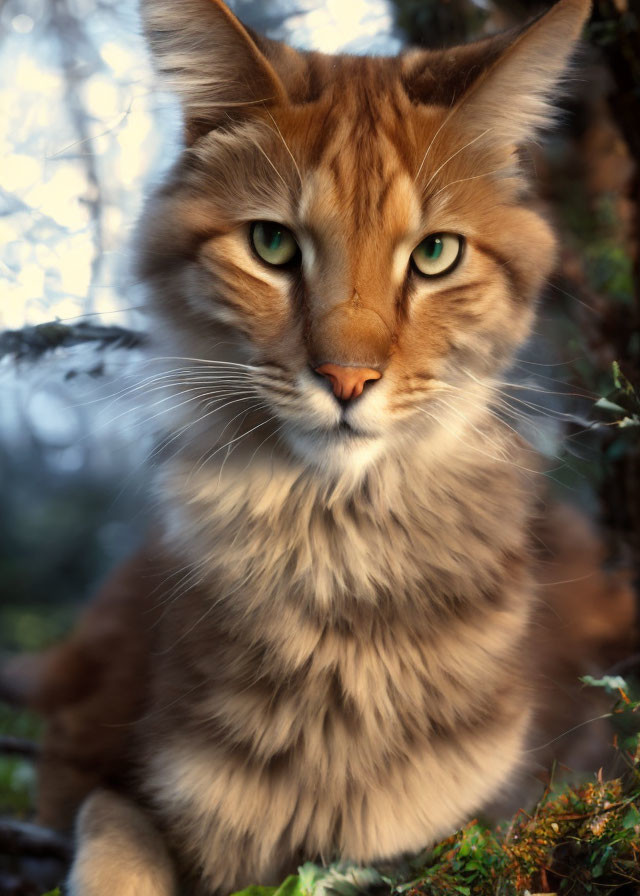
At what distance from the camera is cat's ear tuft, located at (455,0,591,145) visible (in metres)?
1.23

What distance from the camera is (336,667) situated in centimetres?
136

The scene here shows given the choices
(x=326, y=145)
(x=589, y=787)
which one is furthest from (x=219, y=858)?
(x=326, y=145)

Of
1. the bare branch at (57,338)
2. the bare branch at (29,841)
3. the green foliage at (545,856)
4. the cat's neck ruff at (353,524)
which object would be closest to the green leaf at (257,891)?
the green foliage at (545,856)

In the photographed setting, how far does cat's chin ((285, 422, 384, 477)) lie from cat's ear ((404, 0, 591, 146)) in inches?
22.1

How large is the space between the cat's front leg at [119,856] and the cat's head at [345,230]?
692 millimetres

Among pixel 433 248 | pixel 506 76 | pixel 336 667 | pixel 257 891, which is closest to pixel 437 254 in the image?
pixel 433 248

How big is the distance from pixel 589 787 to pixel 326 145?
1123 millimetres

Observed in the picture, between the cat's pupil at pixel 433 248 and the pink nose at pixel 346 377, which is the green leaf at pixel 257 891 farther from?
the cat's pupil at pixel 433 248

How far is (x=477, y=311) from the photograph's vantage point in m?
1.31

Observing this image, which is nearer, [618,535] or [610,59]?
[610,59]

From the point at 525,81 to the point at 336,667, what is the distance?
1.03m

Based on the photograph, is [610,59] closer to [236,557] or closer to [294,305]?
[294,305]

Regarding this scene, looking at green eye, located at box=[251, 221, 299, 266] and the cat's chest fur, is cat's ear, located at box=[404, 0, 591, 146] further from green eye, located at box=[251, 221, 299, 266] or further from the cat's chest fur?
the cat's chest fur

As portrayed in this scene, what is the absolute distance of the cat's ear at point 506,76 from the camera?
1237 mm
